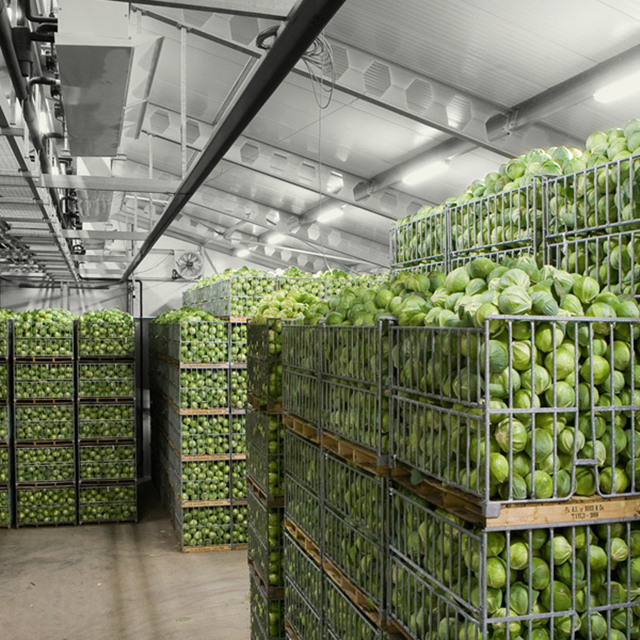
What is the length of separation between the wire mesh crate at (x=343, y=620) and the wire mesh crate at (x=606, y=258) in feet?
5.63

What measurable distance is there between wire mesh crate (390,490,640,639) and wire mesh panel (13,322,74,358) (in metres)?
8.29

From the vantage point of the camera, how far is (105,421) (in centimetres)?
989

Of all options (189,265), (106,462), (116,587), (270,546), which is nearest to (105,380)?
(106,462)

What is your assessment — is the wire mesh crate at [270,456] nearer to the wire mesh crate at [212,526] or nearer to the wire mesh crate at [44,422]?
the wire mesh crate at [212,526]

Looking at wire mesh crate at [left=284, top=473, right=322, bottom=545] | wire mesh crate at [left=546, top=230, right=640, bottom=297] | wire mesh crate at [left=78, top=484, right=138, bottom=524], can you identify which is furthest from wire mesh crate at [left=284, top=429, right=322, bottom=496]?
wire mesh crate at [left=78, top=484, right=138, bottom=524]

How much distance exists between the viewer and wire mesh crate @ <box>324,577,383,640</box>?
3.17m

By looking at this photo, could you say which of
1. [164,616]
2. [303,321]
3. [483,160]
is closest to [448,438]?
[303,321]

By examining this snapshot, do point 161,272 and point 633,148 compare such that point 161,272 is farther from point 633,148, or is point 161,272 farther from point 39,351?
point 633,148

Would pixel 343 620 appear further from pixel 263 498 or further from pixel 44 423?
pixel 44 423

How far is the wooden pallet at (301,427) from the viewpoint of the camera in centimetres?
398

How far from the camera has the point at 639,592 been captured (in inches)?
92.1

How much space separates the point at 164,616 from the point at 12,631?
4.29 feet

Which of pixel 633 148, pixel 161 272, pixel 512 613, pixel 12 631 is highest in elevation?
pixel 161 272

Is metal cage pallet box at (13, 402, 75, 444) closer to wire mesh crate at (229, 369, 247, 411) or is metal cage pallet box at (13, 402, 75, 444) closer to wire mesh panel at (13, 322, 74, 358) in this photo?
wire mesh panel at (13, 322, 74, 358)
